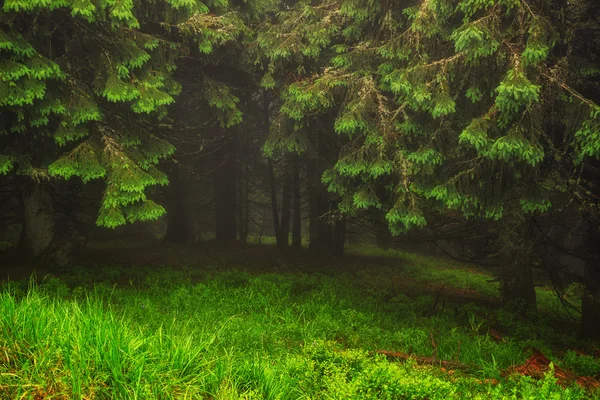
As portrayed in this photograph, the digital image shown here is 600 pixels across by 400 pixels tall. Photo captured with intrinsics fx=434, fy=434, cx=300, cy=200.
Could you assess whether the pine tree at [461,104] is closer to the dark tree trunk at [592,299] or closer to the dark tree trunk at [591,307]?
the dark tree trunk at [592,299]

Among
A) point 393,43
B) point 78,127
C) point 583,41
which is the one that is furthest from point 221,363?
point 583,41

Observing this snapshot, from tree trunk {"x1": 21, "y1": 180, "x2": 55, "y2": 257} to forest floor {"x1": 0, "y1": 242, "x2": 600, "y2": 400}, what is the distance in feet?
2.47

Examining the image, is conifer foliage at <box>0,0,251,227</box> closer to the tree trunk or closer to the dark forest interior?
the dark forest interior

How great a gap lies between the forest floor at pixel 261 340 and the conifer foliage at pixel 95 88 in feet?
6.95

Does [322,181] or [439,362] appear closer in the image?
[439,362]

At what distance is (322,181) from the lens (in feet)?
29.3

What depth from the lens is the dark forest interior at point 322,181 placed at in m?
4.23

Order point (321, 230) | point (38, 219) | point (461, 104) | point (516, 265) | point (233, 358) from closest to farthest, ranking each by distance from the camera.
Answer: point (233, 358)
point (461, 104)
point (516, 265)
point (38, 219)
point (321, 230)

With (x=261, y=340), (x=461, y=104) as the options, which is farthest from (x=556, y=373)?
(x=461, y=104)

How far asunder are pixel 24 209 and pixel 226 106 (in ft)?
17.8

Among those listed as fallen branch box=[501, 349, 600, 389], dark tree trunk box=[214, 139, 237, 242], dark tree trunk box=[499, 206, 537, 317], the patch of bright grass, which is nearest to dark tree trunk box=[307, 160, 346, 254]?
dark tree trunk box=[214, 139, 237, 242]

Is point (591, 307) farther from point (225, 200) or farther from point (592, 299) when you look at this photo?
point (225, 200)

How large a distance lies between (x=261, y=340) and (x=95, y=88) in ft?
19.8

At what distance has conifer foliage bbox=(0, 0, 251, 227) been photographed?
7309mm
